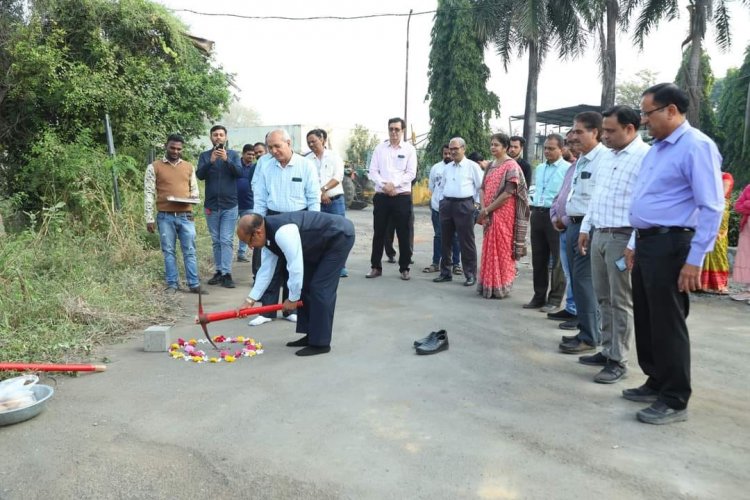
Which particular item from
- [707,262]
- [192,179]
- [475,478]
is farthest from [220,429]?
[707,262]

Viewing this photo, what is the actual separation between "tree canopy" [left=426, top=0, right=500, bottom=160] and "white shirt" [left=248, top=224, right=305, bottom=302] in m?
20.0

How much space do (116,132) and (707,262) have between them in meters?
9.16

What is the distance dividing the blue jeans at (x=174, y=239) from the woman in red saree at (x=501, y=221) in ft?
11.3

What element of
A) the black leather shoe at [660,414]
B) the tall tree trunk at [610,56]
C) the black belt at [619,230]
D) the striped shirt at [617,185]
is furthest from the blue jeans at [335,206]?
the tall tree trunk at [610,56]

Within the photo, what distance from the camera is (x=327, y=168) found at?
25.2 ft

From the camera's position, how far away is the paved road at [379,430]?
111 inches

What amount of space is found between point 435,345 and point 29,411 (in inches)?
115

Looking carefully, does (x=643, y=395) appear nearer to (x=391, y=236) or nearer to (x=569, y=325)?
(x=569, y=325)

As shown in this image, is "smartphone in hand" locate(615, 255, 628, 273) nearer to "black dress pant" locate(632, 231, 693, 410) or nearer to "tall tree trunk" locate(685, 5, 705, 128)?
"black dress pant" locate(632, 231, 693, 410)

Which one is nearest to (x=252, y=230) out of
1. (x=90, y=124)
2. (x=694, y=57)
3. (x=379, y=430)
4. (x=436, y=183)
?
(x=379, y=430)

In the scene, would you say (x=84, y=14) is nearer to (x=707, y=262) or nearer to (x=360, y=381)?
(x=360, y=381)

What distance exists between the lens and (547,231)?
639 cm

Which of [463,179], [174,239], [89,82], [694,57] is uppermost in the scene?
[694,57]

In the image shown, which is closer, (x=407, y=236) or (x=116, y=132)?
(x=407, y=236)
